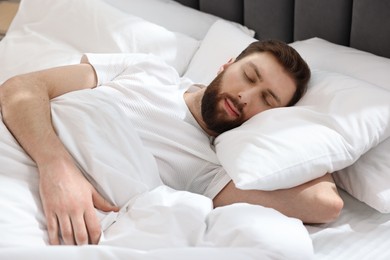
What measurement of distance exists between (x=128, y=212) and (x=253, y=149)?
284mm

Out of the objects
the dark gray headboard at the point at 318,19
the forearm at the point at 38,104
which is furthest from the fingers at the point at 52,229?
the dark gray headboard at the point at 318,19

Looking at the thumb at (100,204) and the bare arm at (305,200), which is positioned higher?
the thumb at (100,204)

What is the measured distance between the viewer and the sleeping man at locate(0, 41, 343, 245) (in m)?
1.18

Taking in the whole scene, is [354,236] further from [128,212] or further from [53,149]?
[53,149]

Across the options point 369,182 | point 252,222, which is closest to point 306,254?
point 252,222

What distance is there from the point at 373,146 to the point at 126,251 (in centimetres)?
62

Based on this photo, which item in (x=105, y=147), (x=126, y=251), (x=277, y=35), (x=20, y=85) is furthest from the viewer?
(x=277, y=35)

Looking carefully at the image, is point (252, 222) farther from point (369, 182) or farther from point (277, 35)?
point (277, 35)

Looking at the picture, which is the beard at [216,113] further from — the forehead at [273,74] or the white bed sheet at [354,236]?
the white bed sheet at [354,236]

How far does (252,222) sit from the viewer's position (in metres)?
1.09

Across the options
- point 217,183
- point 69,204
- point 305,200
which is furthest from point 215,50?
point 69,204

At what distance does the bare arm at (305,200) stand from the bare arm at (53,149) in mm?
296

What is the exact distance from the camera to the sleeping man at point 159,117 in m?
1.18

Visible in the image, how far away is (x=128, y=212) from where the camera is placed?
46.1 inches
